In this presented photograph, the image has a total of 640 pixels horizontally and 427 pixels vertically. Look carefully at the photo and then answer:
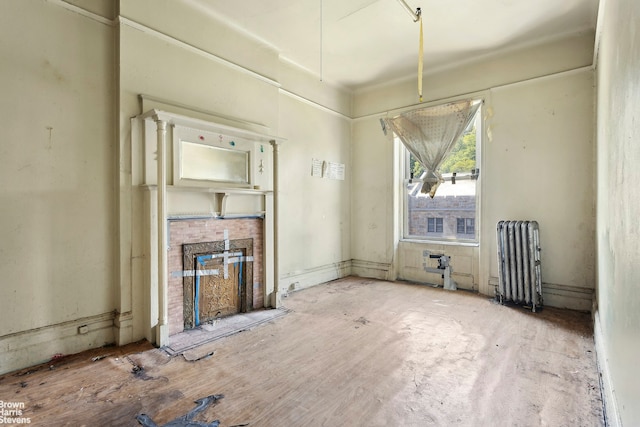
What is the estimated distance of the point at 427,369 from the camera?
7.64 ft

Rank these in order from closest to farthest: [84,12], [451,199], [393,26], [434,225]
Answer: [84,12] → [393,26] → [451,199] → [434,225]

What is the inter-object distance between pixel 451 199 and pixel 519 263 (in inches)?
50.0

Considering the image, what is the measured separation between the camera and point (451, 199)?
4.59 m

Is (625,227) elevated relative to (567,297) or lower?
elevated

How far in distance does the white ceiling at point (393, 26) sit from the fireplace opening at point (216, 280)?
7.81 feet

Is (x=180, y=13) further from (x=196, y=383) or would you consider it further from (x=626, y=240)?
(x=626, y=240)

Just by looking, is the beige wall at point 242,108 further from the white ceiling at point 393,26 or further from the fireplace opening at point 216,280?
the fireplace opening at point 216,280

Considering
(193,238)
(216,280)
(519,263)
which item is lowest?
(216,280)

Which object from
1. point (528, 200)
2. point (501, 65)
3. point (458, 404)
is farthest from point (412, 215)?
point (458, 404)

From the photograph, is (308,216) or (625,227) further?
(308,216)

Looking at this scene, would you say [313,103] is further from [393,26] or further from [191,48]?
[191,48]

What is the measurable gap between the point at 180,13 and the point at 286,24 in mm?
1058

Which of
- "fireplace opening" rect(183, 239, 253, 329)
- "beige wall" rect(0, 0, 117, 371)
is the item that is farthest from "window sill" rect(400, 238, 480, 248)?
"beige wall" rect(0, 0, 117, 371)

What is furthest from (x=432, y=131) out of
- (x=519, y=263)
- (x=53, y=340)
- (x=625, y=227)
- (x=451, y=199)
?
(x=53, y=340)
